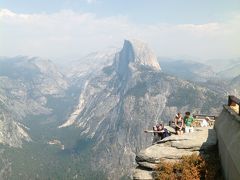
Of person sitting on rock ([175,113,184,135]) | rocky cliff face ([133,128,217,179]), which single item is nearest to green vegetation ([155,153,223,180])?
rocky cliff face ([133,128,217,179])

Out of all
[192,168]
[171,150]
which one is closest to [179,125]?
[171,150]

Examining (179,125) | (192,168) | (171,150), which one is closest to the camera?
(192,168)

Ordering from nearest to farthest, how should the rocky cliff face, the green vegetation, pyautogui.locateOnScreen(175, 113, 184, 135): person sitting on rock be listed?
the green vegetation → the rocky cliff face → pyautogui.locateOnScreen(175, 113, 184, 135): person sitting on rock

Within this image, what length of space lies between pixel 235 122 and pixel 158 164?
27.1 ft

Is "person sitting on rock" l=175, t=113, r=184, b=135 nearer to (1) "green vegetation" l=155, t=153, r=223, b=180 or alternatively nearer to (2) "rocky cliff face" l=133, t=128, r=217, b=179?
(2) "rocky cliff face" l=133, t=128, r=217, b=179

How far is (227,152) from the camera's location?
77.7ft

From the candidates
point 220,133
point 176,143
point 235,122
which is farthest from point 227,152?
point 176,143

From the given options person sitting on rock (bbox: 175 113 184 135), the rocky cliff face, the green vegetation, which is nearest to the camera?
the green vegetation

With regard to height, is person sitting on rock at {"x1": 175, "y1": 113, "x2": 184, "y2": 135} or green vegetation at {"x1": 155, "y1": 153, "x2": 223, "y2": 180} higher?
person sitting on rock at {"x1": 175, "y1": 113, "x2": 184, "y2": 135}

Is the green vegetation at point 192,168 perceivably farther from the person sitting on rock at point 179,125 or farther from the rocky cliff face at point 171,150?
the person sitting on rock at point 179,125

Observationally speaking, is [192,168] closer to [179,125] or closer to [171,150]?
[171,150]

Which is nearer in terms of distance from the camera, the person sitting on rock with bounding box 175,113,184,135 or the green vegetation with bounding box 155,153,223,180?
the green vegetation with bounding box 155,153,223,180

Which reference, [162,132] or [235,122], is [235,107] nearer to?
[235,122]

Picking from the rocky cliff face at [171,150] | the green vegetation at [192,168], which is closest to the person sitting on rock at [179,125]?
the rocky cliff face at [171,150]
